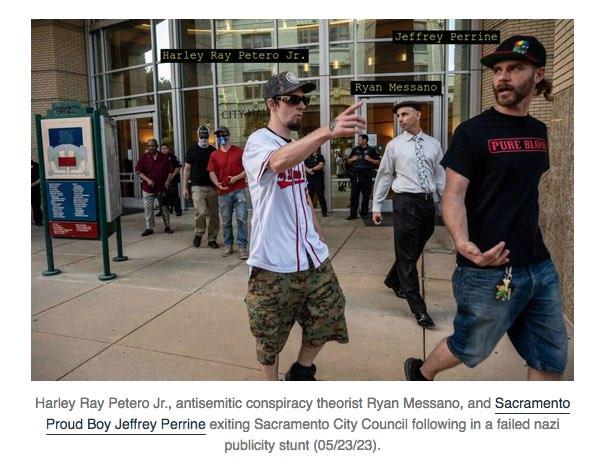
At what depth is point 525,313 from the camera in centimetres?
218

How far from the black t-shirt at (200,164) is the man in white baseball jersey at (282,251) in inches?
179

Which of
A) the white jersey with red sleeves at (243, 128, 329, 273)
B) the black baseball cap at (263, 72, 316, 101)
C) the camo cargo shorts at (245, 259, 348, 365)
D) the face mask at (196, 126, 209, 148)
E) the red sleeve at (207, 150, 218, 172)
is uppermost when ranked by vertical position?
the face mask at (196, 126, 209, 148)

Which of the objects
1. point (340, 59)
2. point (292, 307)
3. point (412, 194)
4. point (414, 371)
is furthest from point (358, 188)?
point (292, 307)

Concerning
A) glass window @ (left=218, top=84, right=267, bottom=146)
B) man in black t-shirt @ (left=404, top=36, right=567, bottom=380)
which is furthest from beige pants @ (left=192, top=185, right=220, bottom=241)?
man in black t-shirt @ (left=404, top=36, right=567, bottom=380)

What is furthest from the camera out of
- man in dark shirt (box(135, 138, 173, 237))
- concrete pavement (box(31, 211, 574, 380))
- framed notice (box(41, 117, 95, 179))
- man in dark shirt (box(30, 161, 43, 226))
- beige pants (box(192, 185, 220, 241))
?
man in dark shirt (box(30, 161, 43, 226))

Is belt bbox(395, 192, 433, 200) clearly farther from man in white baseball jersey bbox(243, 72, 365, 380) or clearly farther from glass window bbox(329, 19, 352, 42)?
glass window bbox(329, 19, 352, 42)

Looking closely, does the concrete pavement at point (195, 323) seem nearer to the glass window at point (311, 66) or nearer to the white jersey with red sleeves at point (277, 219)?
the white jersey with red sleeves at point (277, 219)

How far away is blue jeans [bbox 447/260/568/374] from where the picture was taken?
6.86ft

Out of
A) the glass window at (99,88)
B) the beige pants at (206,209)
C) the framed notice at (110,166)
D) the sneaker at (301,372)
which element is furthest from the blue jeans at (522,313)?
the glass window at (99,88)

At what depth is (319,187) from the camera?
9.88 metres

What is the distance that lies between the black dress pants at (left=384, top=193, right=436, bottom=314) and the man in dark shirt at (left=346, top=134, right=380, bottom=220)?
5.54 meters

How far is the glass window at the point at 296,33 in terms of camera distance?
10359mm

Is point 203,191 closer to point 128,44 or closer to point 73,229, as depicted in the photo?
point 73,229
